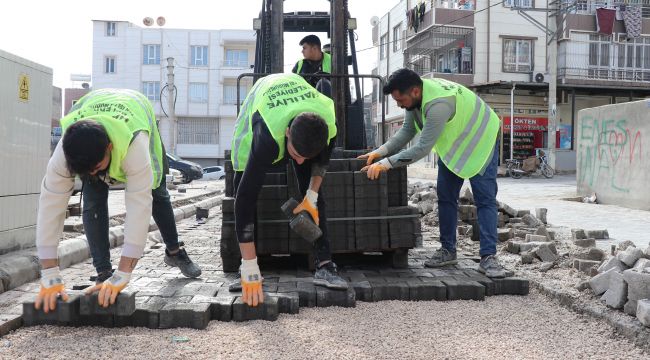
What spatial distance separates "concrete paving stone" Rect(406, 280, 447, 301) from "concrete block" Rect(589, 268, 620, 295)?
96 cm

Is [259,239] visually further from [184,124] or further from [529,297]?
[184,124]

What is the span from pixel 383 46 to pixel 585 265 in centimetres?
3367

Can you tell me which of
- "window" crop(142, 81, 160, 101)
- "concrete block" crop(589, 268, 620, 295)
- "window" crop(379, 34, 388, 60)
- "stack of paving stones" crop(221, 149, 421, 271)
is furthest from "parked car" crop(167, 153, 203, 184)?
"concrete block" crop(589, 268, 620, 295)

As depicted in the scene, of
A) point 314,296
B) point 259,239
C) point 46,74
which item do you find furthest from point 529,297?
point 46,74

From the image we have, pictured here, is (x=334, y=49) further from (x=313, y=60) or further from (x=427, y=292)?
(x=427, y=292)

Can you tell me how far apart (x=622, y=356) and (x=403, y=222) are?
6.02ft

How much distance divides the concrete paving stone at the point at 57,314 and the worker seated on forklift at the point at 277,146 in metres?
0.94

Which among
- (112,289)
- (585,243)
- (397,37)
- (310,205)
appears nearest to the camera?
(112,289)

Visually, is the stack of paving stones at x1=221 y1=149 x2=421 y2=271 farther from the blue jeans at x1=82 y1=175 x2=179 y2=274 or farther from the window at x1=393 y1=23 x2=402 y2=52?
the window at x1=393 y1=23 x2=402 y2=52

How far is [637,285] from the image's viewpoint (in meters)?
3.04

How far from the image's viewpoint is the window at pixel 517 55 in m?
26.7

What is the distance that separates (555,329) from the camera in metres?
3.13

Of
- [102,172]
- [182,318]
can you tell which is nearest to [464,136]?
[182,318]

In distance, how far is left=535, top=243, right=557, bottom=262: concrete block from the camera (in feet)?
15.3
